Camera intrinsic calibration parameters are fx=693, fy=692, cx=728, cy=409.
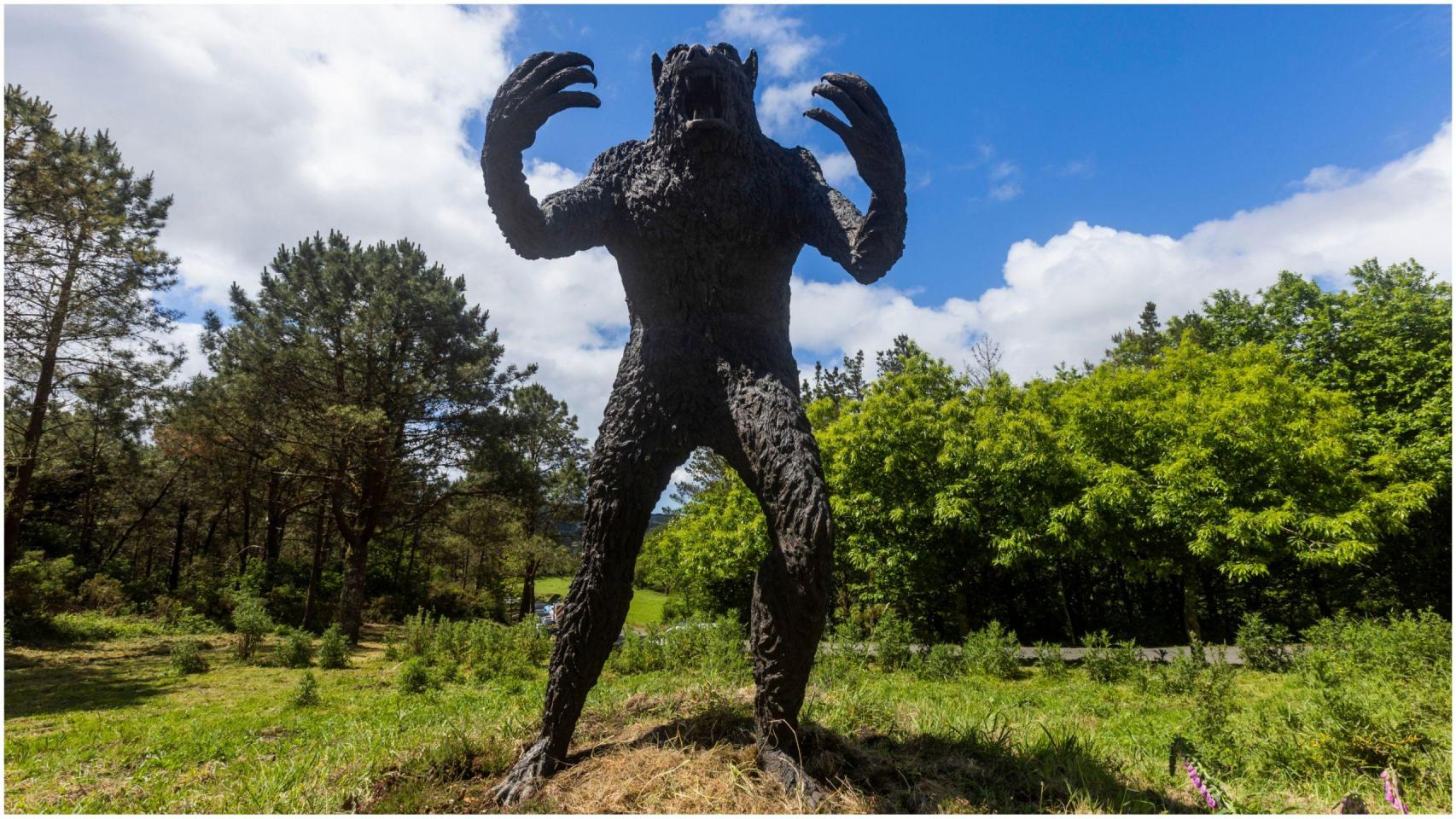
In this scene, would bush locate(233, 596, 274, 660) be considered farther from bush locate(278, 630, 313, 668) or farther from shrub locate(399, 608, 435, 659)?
shrub locate(399, 608, 435, 659)

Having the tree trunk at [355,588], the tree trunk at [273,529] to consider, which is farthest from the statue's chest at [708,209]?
the tree trunk at [273,529]

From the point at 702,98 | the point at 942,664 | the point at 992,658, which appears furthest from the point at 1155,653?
the point at 702,98

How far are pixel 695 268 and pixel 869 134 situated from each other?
3.15 feet

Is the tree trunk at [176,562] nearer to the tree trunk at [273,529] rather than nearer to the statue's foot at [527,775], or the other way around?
the tree trunk at [273,529]

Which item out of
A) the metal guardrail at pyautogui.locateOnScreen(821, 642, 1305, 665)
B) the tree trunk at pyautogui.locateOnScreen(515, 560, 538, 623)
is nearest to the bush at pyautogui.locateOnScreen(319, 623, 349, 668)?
the metal guardrail at pyautogui.locateOnScreen(821, 642, 1305, 665)

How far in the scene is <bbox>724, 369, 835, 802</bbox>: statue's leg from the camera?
2.75 m

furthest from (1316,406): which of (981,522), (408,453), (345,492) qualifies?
(345,492)

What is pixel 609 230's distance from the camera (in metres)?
3.36

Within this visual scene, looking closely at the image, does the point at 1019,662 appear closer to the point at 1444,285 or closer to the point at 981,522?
the point at 981,522

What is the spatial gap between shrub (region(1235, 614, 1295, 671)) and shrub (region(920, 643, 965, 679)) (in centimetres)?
400

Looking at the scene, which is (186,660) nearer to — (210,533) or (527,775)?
(527,775)

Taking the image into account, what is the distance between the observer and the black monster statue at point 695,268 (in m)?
2.96

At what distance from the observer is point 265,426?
659 inches

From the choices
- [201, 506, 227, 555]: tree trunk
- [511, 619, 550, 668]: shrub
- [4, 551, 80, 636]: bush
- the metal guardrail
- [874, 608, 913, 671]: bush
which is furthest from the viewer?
[201, 506, 227, 555]: tree trunk
